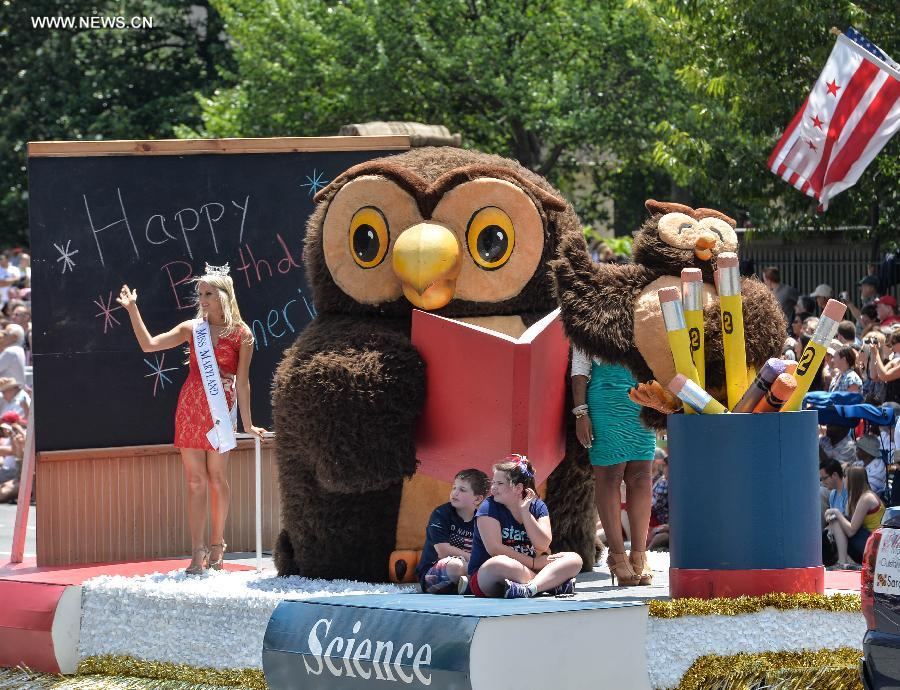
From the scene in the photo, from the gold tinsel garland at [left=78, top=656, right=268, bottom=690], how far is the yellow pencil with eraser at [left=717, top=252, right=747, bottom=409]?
8.32ft

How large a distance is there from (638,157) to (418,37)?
12.3 ft

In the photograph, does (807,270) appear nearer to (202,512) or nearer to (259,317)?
(259,317)

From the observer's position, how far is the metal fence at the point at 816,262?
1798 cm

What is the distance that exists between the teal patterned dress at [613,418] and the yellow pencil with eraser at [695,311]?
62 cm

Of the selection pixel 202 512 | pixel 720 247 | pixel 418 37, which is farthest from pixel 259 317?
pixel 418 37

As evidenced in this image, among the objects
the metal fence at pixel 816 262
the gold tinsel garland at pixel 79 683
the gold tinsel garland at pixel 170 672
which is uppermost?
the metal fence at pixel 816 262

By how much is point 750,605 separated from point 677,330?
4.08 feet

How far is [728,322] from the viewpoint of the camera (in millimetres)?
7289

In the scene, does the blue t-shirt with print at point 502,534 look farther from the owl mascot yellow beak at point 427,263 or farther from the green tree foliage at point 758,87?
the green tree foliage at point 758,87

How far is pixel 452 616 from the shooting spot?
6113 mm

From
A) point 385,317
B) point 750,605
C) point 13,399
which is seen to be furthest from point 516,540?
point 13,399

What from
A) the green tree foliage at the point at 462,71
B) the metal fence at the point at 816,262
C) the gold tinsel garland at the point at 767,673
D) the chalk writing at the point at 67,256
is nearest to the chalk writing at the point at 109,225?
the chalk writing at the point at 67,256

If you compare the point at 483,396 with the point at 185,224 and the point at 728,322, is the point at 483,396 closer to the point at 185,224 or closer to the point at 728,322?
the point at 728,322

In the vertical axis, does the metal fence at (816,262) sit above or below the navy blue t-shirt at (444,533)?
above
